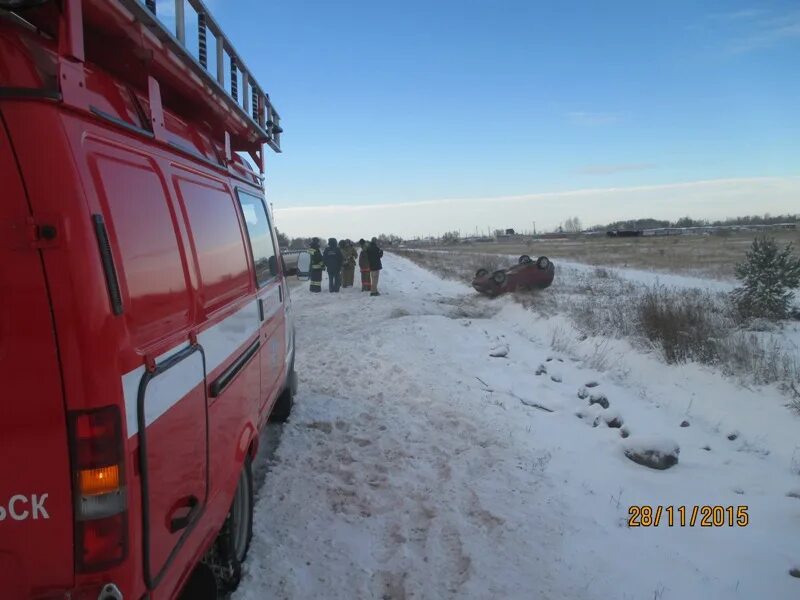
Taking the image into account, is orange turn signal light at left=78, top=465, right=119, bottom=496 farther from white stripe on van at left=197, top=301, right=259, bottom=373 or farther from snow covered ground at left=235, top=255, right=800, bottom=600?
snow covered ground at left=235, top=255, right=800, bottom=600

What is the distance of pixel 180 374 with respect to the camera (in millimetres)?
2033

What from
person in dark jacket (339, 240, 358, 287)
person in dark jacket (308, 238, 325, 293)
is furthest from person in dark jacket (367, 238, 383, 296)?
person in dark jacket (339, 240, 358, 287)

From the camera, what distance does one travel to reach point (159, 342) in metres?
1.90

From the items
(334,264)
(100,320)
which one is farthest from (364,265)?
(100,320)

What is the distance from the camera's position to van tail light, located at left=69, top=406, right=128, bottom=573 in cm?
152

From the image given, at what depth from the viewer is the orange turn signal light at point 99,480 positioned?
153 cm

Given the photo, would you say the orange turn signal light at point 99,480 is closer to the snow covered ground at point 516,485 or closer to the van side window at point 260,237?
the snow covered ground at point 516,485

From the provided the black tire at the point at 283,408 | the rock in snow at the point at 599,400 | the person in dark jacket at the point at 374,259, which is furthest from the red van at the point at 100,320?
the person in dark jacket at the point at 374,259

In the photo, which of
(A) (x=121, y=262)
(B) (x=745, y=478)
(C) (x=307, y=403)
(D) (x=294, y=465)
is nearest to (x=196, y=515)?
(A) (x=121, y=262)

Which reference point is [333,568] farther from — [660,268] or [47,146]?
[660,268]

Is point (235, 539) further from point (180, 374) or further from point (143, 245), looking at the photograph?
point (143, 245)
